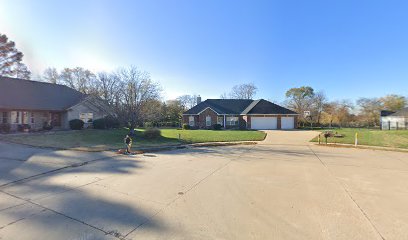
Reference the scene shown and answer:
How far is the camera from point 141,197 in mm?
5320

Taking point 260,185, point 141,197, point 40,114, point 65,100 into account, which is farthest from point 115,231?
point 65,100

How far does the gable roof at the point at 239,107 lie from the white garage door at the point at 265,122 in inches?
39.7

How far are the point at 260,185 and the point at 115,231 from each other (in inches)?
168

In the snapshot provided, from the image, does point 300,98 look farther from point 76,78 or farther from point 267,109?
point 76,78

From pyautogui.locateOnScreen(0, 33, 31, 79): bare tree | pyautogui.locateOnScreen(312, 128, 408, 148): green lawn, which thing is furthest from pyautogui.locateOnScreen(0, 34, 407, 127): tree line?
pyautogui.locateOnScreen(312, 128, 408, 148): green lawn

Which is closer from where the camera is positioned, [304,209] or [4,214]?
[4,214]

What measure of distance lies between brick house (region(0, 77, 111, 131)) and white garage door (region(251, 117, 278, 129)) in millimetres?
21937

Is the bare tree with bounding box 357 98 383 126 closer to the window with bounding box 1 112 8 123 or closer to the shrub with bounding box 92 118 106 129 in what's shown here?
the shrub with bounding box 92 118 106 129

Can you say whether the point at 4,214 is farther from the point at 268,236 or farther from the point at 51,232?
the point at 268,236

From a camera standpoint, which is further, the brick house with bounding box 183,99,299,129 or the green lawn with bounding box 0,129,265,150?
the brick house with bounding box 183,99,299,129

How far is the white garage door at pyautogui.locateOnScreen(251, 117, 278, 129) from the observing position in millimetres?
34562

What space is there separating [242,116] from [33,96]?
93.0 feet

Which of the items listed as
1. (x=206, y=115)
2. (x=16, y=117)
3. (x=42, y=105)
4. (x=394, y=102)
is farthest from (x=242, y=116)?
(x=394, y=102)

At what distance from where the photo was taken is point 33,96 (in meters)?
23.8
